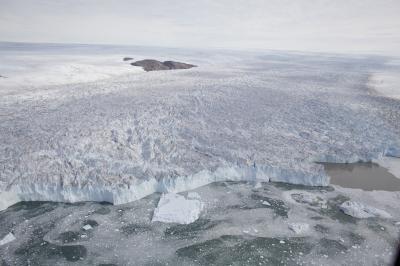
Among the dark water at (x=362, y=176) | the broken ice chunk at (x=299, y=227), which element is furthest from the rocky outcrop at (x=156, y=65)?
the broken ice chunk at (x=299, y=227)

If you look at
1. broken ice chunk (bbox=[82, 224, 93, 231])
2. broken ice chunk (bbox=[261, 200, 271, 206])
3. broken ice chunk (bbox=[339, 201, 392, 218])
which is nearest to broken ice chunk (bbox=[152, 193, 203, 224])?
broken ice chunk (bbox=[82, 224, 93, 231])

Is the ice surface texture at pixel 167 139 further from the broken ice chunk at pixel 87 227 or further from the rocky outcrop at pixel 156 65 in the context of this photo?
the rocky outcrop at pixel 156 65

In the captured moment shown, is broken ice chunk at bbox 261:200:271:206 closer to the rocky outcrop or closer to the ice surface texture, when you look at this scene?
the ice surface texture

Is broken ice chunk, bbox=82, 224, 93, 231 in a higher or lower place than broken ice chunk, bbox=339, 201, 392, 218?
lower

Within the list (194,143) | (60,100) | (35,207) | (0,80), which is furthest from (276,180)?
(0,80)

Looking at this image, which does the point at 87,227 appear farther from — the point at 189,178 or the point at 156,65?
the point at 156,65

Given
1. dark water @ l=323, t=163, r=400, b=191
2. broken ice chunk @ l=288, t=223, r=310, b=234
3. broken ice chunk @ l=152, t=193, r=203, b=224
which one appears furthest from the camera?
dark water @ l=323, t=163, r=400, b=191

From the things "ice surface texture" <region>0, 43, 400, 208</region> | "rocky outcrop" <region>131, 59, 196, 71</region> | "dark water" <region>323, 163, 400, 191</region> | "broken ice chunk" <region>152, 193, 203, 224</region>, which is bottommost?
"broken ice chunk" <region>152, 193, 203, 224</region>
